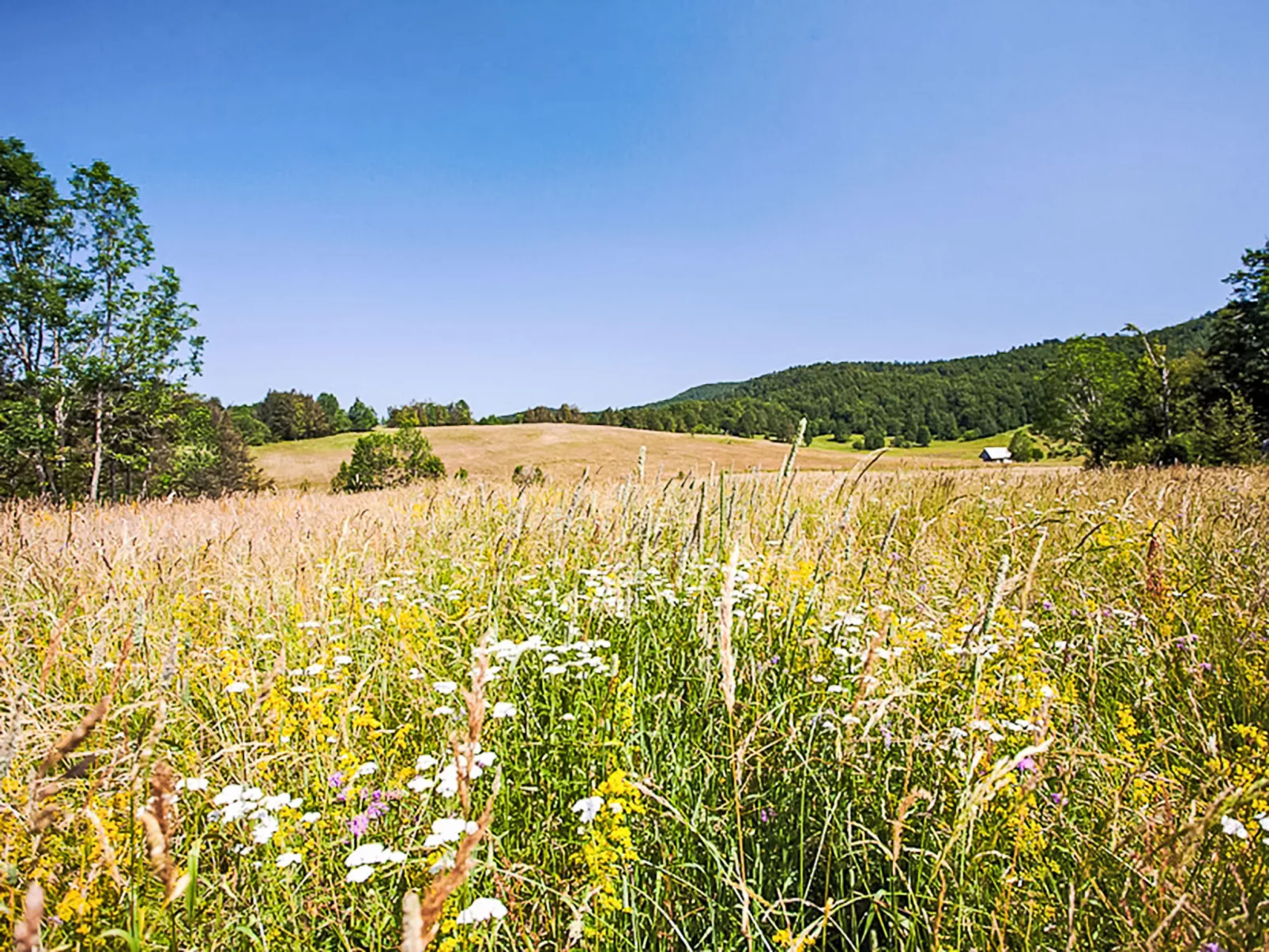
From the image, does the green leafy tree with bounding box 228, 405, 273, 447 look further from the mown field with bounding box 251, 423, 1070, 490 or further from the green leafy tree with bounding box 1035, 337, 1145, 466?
the green leafy tree with bounding box 1035, 337, 1145, 466

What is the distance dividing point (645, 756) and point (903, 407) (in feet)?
328

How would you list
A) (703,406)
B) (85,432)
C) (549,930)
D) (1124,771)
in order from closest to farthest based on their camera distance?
(549,930) < (1124,771) < (85,432) < (703,406)

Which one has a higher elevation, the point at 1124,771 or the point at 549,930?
the point at 1124,771

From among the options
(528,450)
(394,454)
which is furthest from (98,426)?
(528,450)

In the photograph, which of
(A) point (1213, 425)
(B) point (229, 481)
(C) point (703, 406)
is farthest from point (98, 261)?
(C) point (703, 406)

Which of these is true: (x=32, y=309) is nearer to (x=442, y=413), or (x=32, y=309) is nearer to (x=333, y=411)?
(x=442, y=413)

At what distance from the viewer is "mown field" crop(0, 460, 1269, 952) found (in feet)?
4.27

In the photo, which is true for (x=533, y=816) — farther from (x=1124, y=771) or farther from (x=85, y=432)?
(x=85, y=432)

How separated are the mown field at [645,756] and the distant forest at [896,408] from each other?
7103 centimetres

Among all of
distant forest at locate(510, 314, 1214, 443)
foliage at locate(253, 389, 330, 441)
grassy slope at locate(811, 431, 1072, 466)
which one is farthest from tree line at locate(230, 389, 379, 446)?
grassy slope at locate(811, 431, 1072, 466)

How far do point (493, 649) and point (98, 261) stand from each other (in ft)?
113

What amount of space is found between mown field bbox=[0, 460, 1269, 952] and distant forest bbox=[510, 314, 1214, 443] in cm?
7103

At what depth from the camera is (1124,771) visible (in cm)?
188

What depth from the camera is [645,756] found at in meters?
1.97
